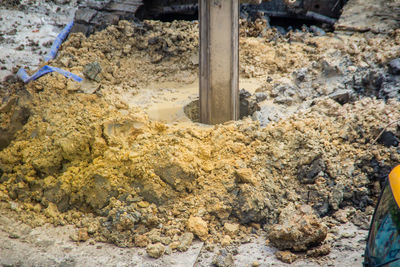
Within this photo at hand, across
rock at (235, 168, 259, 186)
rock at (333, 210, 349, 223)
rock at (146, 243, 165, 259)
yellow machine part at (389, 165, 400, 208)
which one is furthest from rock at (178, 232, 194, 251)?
yellow machine part at (389, 165, 400, 208)

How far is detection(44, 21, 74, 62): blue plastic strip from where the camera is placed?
773 cm

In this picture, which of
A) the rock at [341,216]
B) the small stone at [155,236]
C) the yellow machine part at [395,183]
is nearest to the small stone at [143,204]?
the small stone at [155,236]

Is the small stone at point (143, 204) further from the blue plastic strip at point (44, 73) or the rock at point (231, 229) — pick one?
the blue plastic strip at point (44, 73)

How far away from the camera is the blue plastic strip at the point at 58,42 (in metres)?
7.73

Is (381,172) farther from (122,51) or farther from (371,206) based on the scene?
(122,51)

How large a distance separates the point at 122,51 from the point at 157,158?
10.7ft

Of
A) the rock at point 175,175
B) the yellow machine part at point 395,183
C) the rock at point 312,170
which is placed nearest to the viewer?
the yellow machine part at point 395,183

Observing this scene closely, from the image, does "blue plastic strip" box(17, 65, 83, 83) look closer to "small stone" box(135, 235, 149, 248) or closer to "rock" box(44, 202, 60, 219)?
"rock" box(44, 202, 60, 219)

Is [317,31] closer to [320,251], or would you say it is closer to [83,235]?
[320,251]

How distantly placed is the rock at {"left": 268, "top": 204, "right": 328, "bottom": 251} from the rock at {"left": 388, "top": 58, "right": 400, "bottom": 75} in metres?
3.01

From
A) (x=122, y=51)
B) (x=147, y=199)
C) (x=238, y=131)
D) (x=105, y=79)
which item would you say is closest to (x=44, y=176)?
(x=147, y=199)

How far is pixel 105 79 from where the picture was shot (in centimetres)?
681

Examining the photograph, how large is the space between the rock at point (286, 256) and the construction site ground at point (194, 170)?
0.01m

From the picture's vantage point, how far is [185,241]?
452cm
